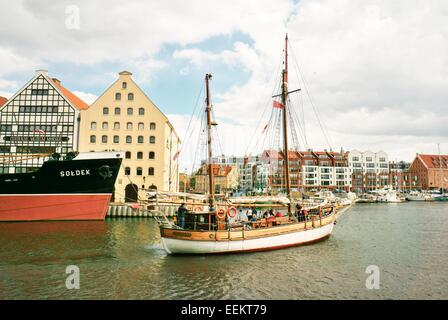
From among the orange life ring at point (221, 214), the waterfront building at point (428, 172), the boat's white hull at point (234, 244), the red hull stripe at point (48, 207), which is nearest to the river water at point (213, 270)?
the boat's white hull at point (234, 244)

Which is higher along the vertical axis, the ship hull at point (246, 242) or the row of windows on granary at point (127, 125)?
the row of windows on granary at point (127, 125)

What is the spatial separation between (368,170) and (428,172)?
23.3 metres

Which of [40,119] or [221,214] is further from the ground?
[40,119]

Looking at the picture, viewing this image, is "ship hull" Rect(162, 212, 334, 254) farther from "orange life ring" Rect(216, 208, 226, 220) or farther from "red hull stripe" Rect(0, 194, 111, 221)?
"red hull stripe" Rect(0, 194, 111, 221)

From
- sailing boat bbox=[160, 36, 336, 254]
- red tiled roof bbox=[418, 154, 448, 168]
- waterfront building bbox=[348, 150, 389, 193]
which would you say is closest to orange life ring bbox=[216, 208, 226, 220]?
sailing boat bbox=[160, 36, 336, 254]

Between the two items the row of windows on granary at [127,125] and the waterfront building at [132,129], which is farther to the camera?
the waterfront building at [132,129]

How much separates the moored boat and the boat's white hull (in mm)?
19485

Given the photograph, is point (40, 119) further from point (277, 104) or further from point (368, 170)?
point (368, 170)

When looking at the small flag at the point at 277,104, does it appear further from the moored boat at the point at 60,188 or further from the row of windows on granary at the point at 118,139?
the row of windows on granary at the point at 118,139

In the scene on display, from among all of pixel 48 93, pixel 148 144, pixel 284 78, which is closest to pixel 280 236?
pixel 284 78

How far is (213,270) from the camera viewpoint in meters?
18.2

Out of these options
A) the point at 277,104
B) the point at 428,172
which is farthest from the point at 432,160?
the point at 277,104

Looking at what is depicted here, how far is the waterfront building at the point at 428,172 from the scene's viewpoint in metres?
137

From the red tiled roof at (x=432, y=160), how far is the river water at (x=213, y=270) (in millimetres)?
128133
